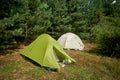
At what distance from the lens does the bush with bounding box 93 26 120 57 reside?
14.9 m

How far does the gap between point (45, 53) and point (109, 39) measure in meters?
6.48

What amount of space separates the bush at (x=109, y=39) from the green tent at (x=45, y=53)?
4292 millimetres

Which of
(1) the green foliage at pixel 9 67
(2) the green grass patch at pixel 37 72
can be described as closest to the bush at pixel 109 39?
(2) the green grass patch at pixel 37 72

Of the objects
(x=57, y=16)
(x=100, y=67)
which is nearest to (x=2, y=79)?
(x=100, y=67)

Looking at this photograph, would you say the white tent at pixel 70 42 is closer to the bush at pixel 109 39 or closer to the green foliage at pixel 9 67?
the bush at pixel 109 39

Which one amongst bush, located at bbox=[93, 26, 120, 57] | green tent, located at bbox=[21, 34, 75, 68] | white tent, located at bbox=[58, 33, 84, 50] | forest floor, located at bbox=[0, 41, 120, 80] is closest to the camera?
forest floor, located at bbox=[0, 41, 120, 80]

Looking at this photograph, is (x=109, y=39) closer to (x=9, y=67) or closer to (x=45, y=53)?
(x=45, y=53)

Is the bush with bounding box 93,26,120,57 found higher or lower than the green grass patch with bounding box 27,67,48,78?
higher

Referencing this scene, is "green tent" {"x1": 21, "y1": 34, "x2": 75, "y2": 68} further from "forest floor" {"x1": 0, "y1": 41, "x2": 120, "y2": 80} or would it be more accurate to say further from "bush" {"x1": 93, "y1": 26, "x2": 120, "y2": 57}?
"bush" {"x1": 93, "y1": 26, "x2": 120, "y2": 57}

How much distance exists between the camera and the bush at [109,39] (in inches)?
585

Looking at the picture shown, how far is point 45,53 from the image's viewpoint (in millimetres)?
11484

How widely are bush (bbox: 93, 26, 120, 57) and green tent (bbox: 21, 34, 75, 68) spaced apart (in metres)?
4.29

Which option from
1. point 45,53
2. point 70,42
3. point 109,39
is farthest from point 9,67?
point 109,39

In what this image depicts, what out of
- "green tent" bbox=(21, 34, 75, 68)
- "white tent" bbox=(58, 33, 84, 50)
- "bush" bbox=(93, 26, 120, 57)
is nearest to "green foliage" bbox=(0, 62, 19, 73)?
"green tent" bbox=(21, 34, 75, 68)
